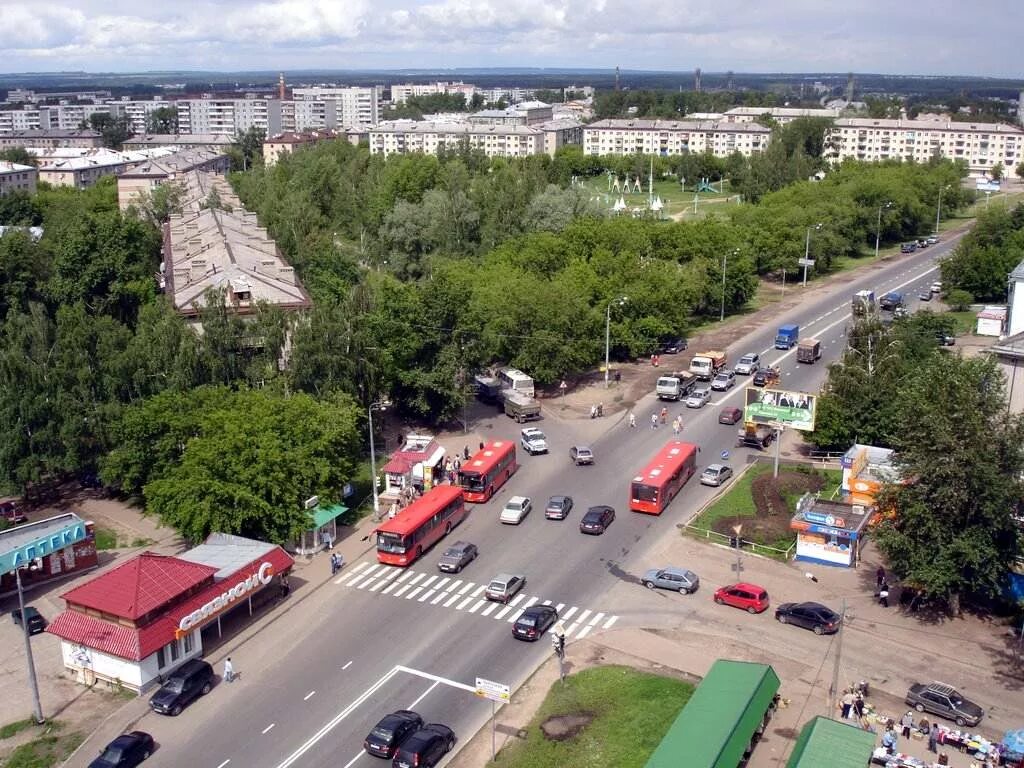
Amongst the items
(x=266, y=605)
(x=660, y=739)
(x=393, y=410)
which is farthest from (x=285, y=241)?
(x=660, y=739)

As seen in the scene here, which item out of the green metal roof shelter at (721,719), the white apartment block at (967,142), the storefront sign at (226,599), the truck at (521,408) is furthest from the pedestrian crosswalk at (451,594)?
the white apartment block at (967,142)

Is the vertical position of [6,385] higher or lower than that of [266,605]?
higher

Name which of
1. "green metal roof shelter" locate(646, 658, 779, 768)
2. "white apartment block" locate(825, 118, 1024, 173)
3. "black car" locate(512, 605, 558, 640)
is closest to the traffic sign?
"green metal roof shelter" locate(646, 658, 779, 768)

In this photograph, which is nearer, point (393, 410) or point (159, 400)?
point (159, 400)

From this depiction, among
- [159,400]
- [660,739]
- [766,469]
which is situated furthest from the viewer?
[766,469]

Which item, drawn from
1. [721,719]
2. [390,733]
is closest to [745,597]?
[721,719]

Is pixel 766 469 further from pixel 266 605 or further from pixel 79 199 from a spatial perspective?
pixel 79 199
